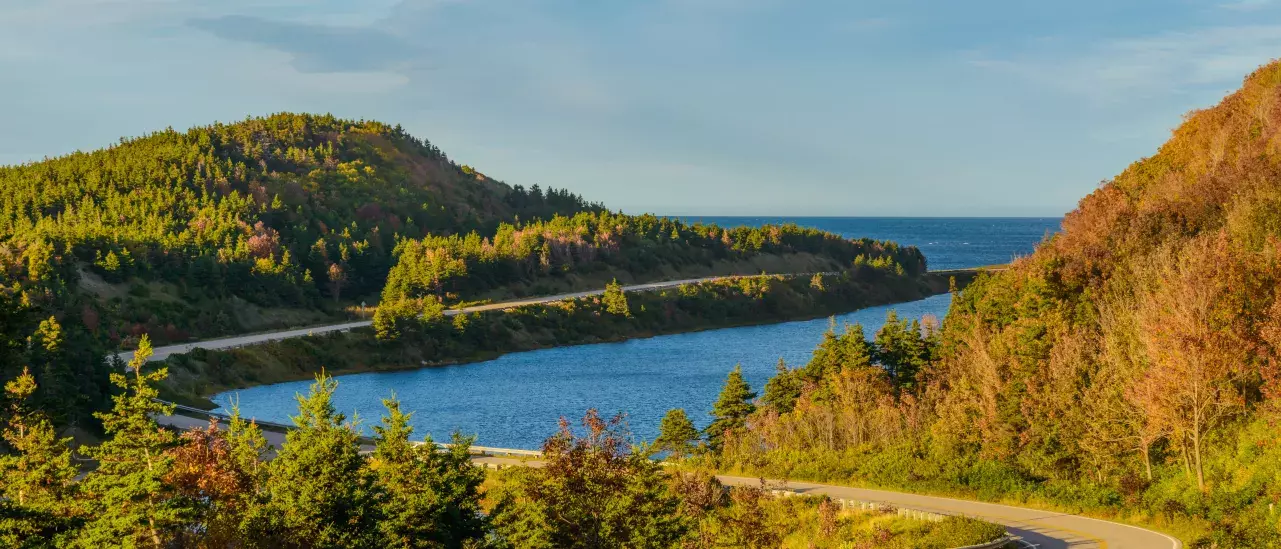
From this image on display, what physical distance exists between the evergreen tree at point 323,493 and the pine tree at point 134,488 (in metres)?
2.77

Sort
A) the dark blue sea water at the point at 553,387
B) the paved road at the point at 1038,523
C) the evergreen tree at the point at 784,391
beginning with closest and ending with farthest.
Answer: the paved road at the point at 1038,523 → the evergreen tree at the point at 784,391 → the dark blue sea water at the point at 553,387

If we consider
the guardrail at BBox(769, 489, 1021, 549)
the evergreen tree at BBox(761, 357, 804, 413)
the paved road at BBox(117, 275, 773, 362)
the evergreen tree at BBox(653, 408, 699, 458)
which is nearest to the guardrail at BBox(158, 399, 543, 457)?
the paved road at BBox(117, 275, 773, 362)

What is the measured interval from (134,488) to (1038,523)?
3058 cm

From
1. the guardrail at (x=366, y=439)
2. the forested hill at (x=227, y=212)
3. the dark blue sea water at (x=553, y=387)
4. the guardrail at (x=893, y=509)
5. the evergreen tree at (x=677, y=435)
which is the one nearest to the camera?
the guardrail at (x=893, y=509)

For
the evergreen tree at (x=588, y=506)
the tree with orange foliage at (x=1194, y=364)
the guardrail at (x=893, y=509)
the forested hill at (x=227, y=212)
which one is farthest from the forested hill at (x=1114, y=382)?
the forested hill at (x=227, y=212)

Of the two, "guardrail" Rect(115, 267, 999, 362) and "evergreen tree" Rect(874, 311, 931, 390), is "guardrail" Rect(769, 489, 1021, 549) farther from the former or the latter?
"guardrail" Rect(115, 267, 999, 362)

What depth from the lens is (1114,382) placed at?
50.0 metres

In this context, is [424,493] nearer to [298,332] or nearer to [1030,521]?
[1030,521]

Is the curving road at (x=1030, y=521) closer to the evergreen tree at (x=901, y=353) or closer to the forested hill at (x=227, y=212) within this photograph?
the evergreen tree at (x=901, y=353)

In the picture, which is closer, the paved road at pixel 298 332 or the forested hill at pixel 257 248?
the paved road at pixel 298 332

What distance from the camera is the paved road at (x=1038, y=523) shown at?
129ft

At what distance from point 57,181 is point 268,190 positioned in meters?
27.3

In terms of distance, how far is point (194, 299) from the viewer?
118 m

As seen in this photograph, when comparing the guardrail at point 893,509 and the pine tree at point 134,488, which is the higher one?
the pine tree at point 134,488
